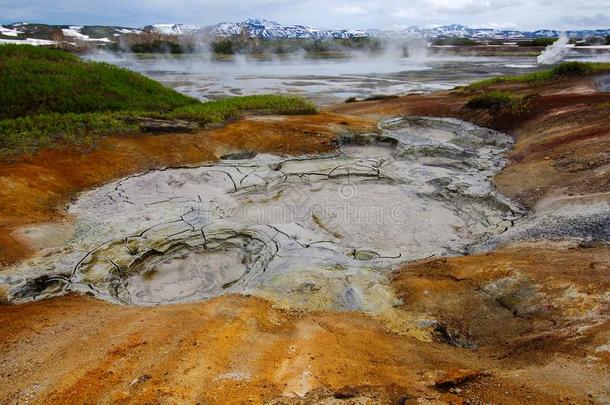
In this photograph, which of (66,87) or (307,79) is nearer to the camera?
(66,87)

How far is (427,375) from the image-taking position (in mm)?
4645

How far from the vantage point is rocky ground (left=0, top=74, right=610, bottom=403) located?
173 inches

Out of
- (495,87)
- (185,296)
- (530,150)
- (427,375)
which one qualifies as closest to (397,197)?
(530,150)

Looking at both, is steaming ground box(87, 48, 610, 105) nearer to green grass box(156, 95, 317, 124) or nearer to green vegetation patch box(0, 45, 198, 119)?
green grass box(156, 95, 317, 124)

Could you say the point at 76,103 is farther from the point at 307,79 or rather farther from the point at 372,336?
the point at 307,79

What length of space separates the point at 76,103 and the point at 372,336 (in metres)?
17.0

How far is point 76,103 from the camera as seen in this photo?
17.8 m

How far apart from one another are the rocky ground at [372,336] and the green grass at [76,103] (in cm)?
387

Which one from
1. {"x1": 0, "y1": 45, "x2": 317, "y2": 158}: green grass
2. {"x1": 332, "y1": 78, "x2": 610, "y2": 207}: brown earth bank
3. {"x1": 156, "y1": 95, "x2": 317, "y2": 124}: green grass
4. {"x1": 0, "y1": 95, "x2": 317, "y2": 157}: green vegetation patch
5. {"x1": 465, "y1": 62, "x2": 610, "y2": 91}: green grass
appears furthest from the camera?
{"x1": 465, "y1": 62, "x2": 610, "y2": 91}: green grass

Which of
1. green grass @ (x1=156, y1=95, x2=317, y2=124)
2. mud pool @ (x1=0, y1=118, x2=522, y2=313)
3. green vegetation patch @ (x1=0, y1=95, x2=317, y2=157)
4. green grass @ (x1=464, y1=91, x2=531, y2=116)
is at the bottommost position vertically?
mud pool @ (x1=0, y1=118, x2=522, y2=313)

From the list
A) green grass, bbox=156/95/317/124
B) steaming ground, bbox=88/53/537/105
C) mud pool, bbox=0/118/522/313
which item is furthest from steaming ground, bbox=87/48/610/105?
mud pool, bbox=0/118/522/313

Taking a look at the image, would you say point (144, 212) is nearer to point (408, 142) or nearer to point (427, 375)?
point (427, 375)

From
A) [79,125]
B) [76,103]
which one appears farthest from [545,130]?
[76,103]

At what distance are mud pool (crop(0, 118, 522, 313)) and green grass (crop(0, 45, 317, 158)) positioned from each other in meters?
3.50
